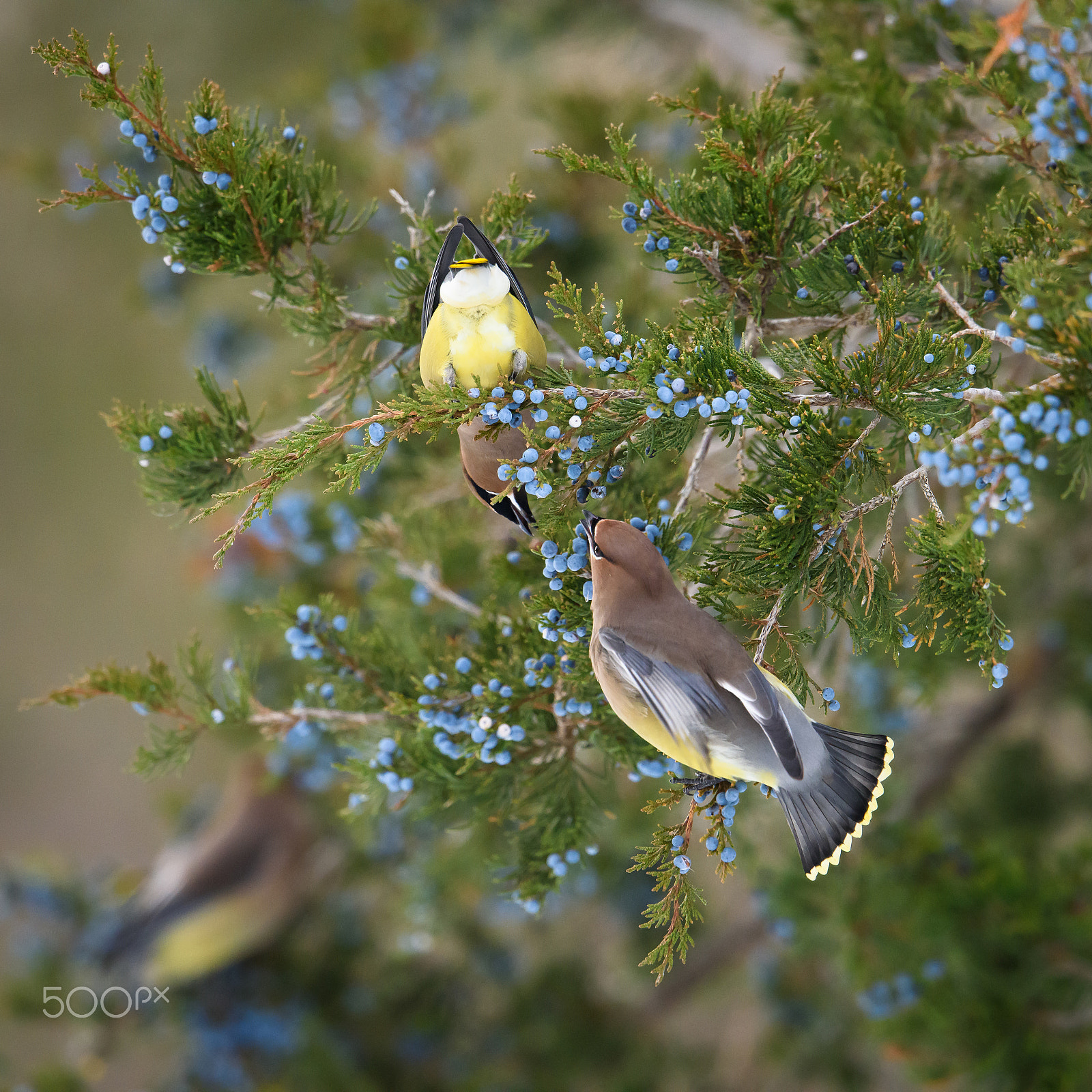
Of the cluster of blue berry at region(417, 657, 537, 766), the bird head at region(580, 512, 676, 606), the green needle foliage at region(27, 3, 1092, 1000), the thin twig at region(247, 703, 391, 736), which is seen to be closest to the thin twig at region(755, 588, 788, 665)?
the green needle foliage at region(27, 3, 1092, 1000)

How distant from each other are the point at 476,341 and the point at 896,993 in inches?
68.7

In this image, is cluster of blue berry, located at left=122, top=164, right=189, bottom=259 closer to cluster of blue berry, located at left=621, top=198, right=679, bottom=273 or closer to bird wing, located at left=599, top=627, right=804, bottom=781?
cluster of blue berry, located at left=621, top=198, right=679, bottom=273

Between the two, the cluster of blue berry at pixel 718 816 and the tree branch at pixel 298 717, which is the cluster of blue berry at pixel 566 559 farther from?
the tree branch at pixel 298 717

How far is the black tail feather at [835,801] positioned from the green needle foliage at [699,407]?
14 centimetres

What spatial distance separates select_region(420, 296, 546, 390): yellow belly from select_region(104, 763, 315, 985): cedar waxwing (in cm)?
186

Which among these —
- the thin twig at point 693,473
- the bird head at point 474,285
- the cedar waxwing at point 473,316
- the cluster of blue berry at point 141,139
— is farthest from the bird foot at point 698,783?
the cluster of blue berry at point 141,139

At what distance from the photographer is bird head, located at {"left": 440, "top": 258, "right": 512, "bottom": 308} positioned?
4.07ft

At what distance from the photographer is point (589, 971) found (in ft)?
10.3

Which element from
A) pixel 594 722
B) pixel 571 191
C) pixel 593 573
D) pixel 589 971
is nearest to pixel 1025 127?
pixel 593 573

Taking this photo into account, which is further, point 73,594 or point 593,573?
point 73,594

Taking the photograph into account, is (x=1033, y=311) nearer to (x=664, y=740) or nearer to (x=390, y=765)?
(x=664, y=740)

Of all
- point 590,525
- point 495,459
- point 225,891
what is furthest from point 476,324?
point 225,891

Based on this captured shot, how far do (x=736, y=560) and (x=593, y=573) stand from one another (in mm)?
181

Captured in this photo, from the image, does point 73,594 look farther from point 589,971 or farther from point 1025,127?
point 1025,127
